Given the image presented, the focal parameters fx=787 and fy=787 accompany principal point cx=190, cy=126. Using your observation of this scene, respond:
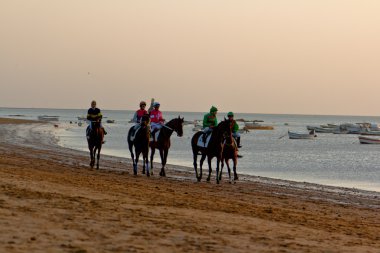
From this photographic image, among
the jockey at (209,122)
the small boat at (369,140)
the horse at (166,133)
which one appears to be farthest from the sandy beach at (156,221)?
the small boat at (369,140)

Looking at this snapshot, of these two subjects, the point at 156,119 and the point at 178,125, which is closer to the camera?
the point at 178,125

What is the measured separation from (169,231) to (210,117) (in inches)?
571

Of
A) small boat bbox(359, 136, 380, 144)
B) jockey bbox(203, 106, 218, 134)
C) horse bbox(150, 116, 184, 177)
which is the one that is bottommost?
small boat bbox(359, 136, 380, 144)

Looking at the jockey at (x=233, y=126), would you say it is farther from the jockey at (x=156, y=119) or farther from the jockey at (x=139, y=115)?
the jockey at (x=139, y=115)

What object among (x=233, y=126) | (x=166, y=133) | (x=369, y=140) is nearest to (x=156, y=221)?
(x=233, y=126)

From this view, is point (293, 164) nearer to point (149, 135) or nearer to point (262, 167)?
point (262, 167)

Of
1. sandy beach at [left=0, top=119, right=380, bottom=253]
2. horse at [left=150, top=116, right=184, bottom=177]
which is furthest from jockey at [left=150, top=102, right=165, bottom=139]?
sandy beach at [left=0, top=119, right=380, bottom=253]

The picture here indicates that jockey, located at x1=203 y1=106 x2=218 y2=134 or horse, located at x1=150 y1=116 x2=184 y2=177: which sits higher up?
jockey, located at x1=203 y1=106 x2=218 y2=134

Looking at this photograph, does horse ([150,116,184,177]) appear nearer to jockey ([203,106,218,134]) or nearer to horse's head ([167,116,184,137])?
horse's head ([167,116,184,137])

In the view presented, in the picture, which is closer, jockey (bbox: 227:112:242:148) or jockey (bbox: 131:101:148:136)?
jockey (bbox: 227:112:242:148)

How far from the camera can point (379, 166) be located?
5356cm

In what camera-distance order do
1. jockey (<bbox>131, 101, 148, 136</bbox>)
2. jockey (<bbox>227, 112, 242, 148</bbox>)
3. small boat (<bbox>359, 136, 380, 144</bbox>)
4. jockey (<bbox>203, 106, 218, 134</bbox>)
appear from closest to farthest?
jockey (<bbox>227, 112, 242, 148</bbox>) → jockey (<bbox>203, 106, 218, 134</bbox>) → jockey (<bbox>131, 101, 148, 136</bbox>) → small boat (<bbox>359, 136, 380, 144</bbox>)

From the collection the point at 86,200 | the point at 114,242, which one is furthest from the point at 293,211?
the point at 114,242

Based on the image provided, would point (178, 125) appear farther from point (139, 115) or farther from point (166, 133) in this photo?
point (139, 115)
